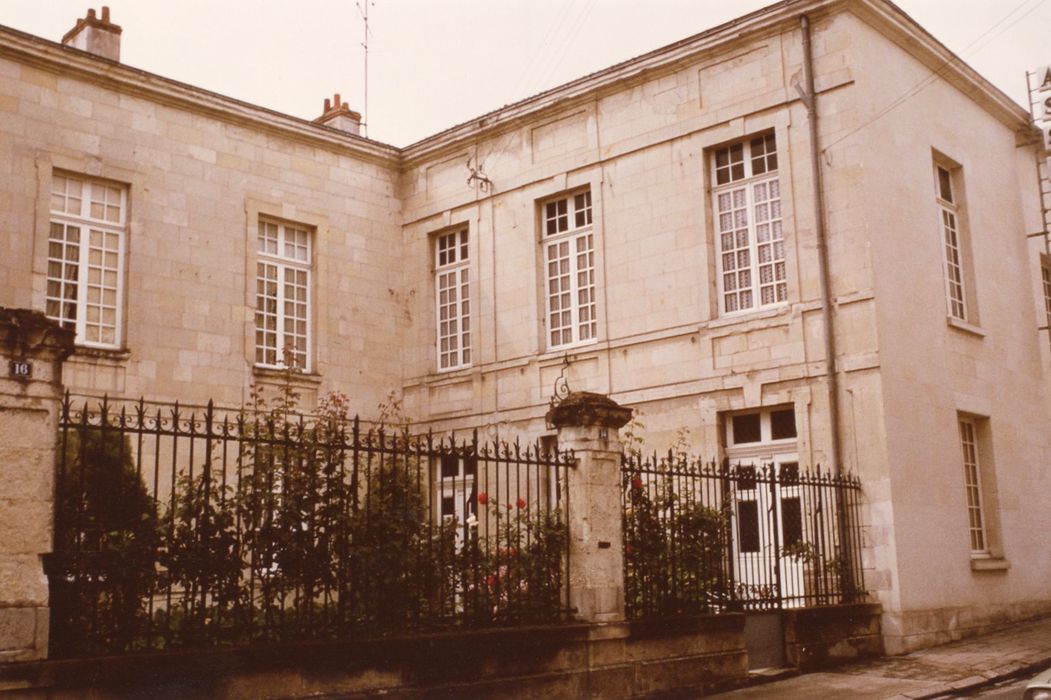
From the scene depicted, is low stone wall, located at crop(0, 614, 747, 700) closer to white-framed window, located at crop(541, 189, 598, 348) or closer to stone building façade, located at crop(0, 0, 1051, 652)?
stone building façade, located at crop(0, 0, 1051, 652)

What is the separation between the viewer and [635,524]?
974cm

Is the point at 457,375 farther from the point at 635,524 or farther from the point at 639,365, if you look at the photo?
the point at 635,524

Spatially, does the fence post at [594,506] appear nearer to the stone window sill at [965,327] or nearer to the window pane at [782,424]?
the window pane at [782,424]

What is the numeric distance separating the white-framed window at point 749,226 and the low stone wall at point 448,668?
17.0ft

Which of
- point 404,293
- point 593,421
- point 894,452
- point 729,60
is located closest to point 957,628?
point 894,452

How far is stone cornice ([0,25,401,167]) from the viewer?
1436 cm

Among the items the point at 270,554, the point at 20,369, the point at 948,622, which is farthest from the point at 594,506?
the point at 948,622

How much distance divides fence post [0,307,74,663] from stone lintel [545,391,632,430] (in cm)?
408

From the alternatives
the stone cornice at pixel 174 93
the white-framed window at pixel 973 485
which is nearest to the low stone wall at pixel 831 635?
the white-framed window at pixel 973 485

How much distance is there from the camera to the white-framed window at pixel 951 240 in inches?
580

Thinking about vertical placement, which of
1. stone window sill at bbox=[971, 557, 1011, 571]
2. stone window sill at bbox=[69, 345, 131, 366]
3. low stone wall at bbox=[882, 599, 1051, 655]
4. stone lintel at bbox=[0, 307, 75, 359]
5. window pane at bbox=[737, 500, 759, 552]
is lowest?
low stone wall at bbox=[882, 599, 1051, 655]

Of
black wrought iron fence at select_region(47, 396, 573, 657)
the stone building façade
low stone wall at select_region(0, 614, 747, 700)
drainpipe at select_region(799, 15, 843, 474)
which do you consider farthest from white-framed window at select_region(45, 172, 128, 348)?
drainpipe at select_region(799, 15, 843, 474)

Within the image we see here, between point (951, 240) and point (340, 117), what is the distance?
9.85m

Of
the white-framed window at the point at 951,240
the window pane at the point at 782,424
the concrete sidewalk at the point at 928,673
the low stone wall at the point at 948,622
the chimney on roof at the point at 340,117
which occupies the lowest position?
the concrete sidewalk at the point at 928,673
